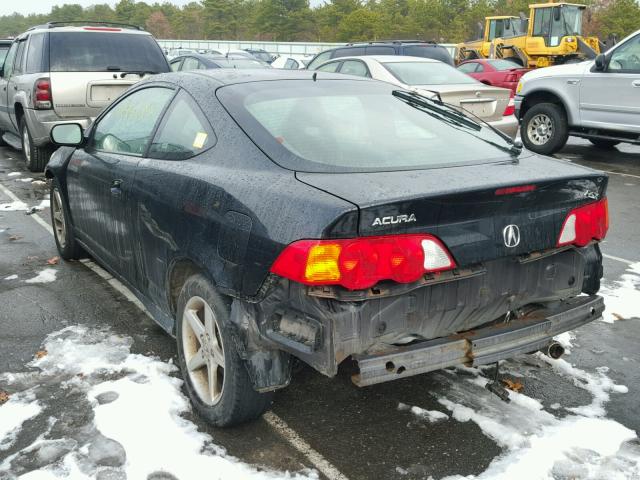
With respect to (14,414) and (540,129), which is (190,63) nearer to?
(540,129)

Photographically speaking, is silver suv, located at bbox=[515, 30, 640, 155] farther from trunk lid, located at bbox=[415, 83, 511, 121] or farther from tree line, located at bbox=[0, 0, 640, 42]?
tree line, located at bbox=[0, 0, 640, 42]

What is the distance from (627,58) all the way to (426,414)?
8476 mm

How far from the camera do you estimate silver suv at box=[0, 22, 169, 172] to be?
8672mm

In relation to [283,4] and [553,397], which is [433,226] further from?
[283,4]

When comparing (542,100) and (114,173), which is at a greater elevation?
(114,173)

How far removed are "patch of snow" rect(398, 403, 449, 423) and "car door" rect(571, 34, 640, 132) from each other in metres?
8.05

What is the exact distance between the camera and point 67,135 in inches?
181

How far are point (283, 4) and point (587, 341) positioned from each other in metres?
92.1

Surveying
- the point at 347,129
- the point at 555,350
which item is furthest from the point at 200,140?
the point at 555,350

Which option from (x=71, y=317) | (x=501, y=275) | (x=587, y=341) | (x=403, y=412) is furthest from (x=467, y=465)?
(x=71, y=317)

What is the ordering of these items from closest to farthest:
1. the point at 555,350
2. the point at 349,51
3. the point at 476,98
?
the point at 555,350 < the point at 476,98 < the point at 349,51

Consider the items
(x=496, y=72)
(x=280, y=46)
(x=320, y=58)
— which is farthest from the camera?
(x=280, y=46)

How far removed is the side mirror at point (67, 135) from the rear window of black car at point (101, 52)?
4.64m

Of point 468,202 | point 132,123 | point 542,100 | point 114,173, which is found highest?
point 132,123
